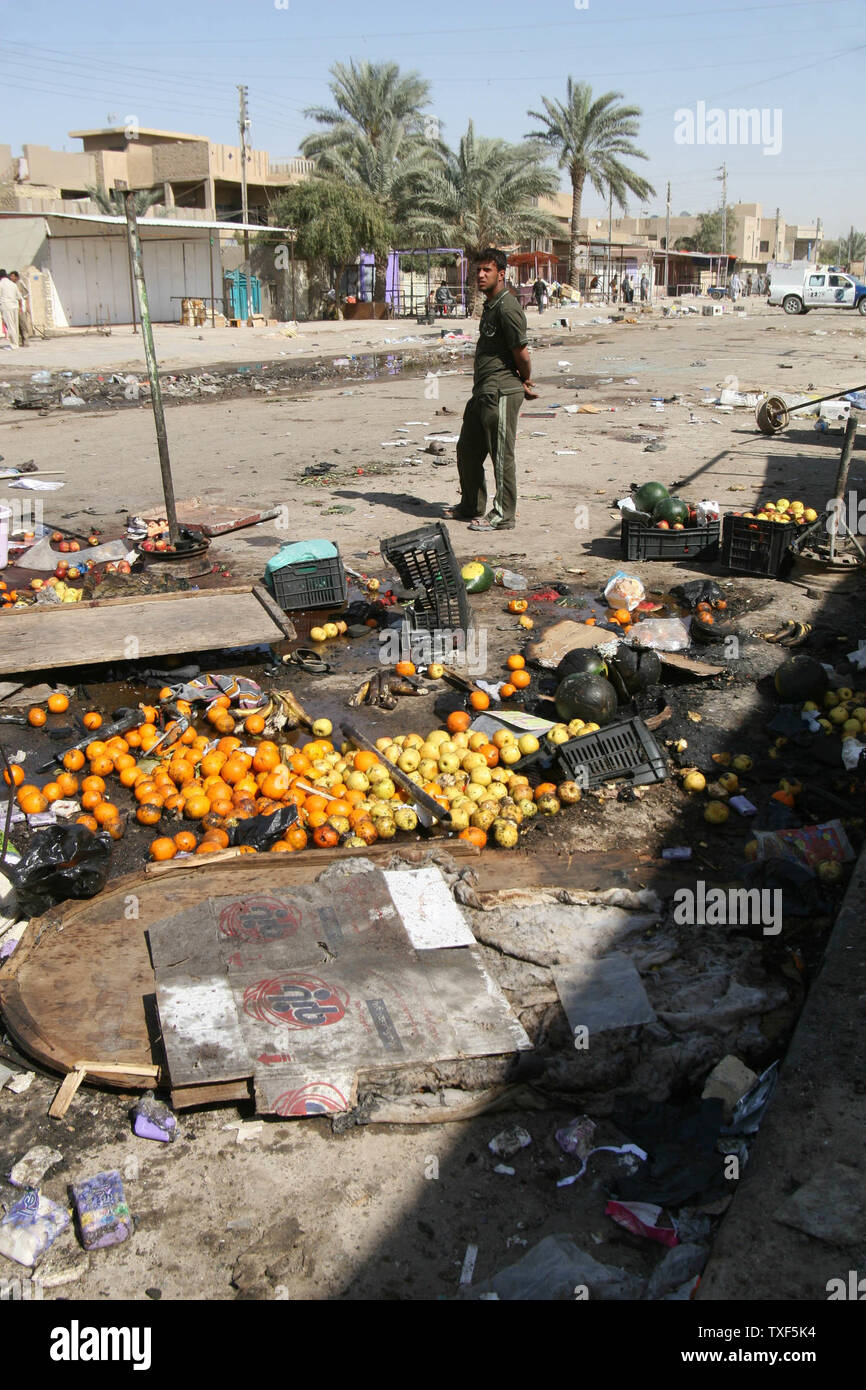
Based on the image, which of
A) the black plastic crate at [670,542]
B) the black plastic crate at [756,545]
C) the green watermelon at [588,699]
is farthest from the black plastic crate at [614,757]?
the black plastic crate at [670,542]

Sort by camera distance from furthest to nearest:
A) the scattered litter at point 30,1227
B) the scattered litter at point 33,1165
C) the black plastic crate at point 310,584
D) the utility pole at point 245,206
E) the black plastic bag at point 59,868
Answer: the utility pole at point 245,206
the black plastic crate at point 310,584
the black plastic bag at point 59,868
the scattered litter at point 33,1165
the scattered litter at point 30,1227

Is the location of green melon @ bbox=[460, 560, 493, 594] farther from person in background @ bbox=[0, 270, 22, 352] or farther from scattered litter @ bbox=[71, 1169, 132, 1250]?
person in background @ bbox=[0, 270, 22, 352]

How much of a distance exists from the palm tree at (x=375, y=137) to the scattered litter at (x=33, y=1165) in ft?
133

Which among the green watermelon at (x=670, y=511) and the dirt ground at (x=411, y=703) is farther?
the green watermelon at (x=670, y=511)

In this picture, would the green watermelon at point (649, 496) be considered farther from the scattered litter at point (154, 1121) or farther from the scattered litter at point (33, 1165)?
the scattered litter at point (33, 1165)

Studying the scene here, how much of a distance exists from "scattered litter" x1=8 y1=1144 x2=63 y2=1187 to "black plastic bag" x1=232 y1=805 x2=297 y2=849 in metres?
1.70

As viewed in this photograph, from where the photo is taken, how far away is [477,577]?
7723 mm

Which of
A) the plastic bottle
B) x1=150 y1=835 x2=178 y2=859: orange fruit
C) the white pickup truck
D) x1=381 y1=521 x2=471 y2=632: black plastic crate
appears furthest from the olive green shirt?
the white pickup truck

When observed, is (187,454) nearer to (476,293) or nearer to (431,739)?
(431,739)

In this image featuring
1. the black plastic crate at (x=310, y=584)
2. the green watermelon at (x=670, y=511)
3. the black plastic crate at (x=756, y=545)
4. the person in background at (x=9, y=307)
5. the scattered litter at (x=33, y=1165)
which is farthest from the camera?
the person in background at (x=9, y=307)

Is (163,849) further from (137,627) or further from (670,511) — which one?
(670,511)

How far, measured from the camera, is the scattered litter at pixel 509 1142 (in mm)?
2922

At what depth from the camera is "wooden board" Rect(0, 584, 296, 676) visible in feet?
20.0
